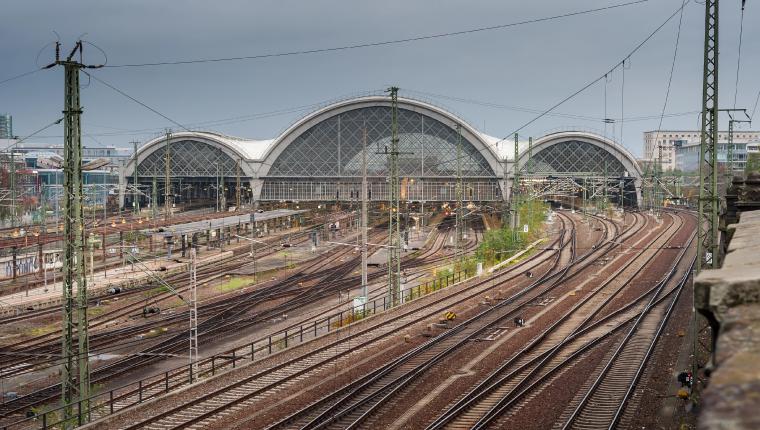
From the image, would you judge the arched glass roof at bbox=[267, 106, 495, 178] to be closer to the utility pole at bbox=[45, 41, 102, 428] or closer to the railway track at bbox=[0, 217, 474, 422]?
the railway track at bbox=[0, 217, 474, 422]

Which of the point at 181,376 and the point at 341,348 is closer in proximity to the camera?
the point at 181,376

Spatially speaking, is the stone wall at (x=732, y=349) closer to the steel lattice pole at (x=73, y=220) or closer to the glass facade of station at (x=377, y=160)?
the steel lattice pole at (x=73, y=220)

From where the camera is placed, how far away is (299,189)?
269ft

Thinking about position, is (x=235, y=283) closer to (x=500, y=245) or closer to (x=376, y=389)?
(x=500, y=245)

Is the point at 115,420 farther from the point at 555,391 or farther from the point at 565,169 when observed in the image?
the point at 565,169

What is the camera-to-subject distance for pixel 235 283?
41969mm

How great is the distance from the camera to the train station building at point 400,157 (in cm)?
7888

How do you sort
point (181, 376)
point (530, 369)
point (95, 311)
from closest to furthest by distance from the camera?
1. point (530, 369)
2. point (181, 376)
3. point (95, 311)

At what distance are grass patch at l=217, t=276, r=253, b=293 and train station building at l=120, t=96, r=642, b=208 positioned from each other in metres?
34.1

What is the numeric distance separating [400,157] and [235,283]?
41108 mm

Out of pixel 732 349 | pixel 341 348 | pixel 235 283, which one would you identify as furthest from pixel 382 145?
pixel 732 349

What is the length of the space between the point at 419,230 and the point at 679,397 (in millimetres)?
55845

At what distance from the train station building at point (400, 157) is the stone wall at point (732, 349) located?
72.2 metres

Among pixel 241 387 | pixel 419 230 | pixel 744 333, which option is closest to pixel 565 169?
pixel 419 230
